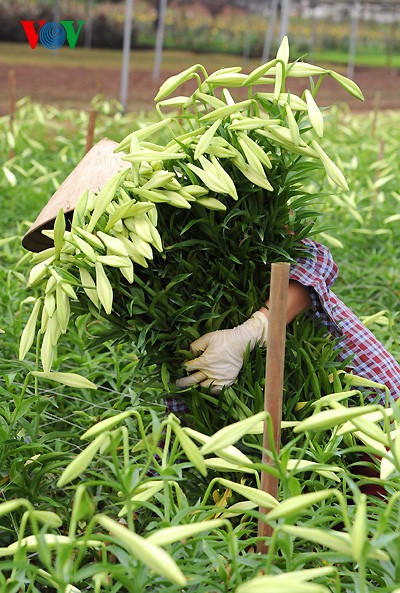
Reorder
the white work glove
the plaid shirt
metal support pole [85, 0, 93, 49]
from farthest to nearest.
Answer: metal support pole [85, 0, 93, 49] < the plaid shirt < the white work glove

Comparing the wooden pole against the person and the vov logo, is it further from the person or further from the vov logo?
the vov logo

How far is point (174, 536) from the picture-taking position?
1018mm

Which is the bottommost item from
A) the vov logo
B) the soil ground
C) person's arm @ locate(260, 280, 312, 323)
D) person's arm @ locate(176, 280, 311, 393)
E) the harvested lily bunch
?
the soil ground

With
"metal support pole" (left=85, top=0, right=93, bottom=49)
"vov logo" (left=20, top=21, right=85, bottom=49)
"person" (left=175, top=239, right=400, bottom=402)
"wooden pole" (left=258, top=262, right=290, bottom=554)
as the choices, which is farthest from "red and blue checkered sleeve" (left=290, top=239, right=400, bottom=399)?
"metal support pole" (left=85, top=0, right=93, bottom=49)

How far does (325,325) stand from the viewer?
1.80 metres

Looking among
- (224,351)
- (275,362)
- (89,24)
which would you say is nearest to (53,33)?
(89,24)

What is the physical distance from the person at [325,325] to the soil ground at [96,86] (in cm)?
720

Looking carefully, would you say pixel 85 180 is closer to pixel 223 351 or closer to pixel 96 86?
pixel 223 351

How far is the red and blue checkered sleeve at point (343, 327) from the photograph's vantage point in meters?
1.74

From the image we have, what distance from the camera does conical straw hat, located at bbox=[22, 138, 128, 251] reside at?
1763 millimetres

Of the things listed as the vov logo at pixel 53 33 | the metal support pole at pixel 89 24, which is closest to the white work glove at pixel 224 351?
the vov logo at pixel 53 33

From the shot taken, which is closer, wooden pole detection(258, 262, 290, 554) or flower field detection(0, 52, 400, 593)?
flower field detection(0, 52, 400, 593)

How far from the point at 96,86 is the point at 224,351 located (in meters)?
10.6

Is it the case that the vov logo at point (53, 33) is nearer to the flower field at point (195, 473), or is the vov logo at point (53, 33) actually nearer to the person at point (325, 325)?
the flower field at point (195, 473)
